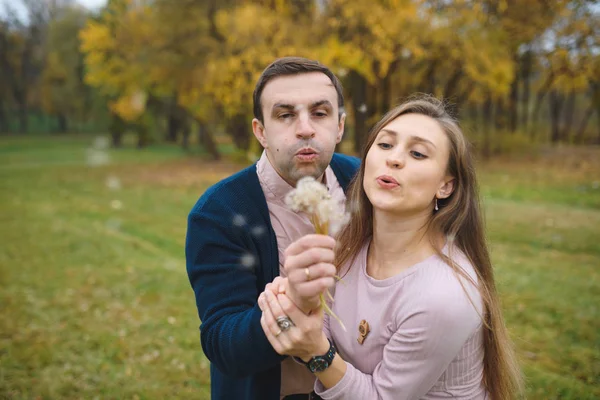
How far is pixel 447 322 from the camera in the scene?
1.66 metres

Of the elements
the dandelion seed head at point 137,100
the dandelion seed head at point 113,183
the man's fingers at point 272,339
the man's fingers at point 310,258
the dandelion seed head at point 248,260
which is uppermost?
the dandelion seed head at point 137,100

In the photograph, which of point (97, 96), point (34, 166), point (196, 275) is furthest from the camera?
point (97, 96)

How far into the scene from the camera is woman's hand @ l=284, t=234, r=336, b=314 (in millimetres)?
1439

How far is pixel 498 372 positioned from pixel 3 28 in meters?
48.2

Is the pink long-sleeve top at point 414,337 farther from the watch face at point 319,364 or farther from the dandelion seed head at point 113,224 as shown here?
the dandelion seed head at point 113,224

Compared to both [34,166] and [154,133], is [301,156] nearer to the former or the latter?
[34,166]

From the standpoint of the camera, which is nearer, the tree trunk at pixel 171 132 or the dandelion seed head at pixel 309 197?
the dandelion seed head at pixel 309 197

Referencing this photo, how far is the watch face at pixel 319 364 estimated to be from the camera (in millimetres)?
1701

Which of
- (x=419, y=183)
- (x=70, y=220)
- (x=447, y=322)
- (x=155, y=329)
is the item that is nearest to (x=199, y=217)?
(x=419, y=183)

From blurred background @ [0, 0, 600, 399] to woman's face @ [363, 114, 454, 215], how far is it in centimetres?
70

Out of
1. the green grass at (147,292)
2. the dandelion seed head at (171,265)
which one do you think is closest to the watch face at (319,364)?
the green grass at (147,292)

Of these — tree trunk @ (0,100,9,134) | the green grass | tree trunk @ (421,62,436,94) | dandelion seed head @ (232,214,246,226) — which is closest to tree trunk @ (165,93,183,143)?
tree trunk @ (0,100,9,134)

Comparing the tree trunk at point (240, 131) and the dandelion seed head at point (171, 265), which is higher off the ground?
the tree trunk at point (240, 131)

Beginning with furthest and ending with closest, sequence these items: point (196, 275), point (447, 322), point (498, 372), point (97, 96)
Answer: point (97, 96) → point (196, 275) → point (498, 372) → point (447, 322)
